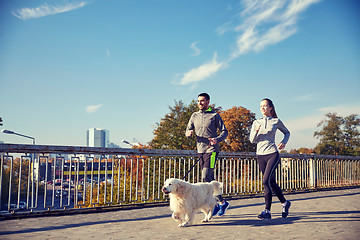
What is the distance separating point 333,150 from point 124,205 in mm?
62734

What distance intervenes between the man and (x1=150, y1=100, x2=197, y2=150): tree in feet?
107

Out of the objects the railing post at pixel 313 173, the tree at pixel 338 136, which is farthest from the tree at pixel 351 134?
the railing post at pixel 313 173

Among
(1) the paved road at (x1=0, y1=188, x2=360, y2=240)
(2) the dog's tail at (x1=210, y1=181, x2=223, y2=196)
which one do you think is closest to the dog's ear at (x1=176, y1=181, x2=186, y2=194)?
(1) the paved road at (x1=0, y1=188, x2=360, y2=240)

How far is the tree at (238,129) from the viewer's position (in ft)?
148

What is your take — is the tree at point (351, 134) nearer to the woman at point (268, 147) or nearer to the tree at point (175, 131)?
the tree at point (175, 131)

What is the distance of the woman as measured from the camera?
18.0 ft

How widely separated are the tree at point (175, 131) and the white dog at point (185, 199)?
33.3m

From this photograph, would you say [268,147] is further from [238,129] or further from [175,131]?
[238,129]

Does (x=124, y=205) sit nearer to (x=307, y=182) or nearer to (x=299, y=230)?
(x=299, y=230)

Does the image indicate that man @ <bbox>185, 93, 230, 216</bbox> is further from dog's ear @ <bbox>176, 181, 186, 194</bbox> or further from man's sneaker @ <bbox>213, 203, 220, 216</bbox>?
dog's ear @ <bbox>176, 181, 186, 194</bbox>

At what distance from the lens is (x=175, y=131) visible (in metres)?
41.7

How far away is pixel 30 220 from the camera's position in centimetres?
537

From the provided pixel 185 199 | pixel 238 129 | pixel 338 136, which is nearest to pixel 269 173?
pixel 185 199

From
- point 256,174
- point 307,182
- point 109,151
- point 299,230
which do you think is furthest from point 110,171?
point 307,182
